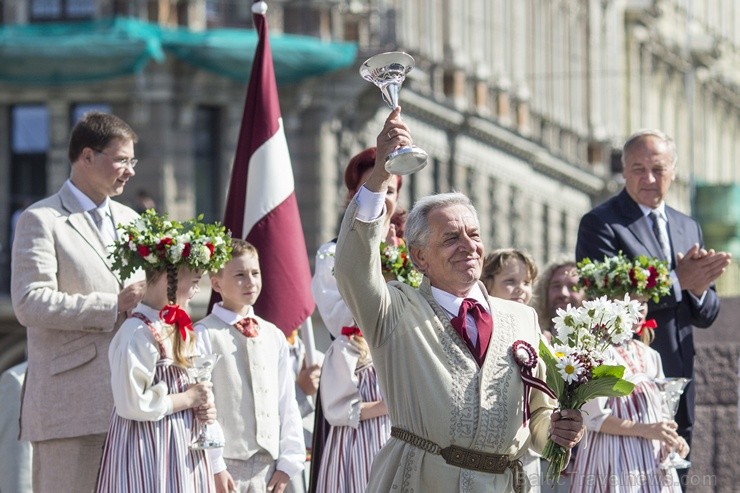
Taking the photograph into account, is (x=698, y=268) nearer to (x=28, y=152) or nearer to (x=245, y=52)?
(x=245, y=52)

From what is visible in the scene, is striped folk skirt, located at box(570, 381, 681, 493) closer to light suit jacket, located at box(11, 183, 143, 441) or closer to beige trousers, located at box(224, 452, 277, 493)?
beige trousers, located at box(224, 452, 277, 493)

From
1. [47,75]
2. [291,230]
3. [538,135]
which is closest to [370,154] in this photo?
[291,230]

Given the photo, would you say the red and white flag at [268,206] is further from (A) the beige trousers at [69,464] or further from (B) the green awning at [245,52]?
(B) the green awning at [245,52]

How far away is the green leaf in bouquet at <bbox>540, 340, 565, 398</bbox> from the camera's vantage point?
8.65m

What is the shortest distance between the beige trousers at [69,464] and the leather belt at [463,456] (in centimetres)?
209

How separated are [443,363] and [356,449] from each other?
85.5 inches

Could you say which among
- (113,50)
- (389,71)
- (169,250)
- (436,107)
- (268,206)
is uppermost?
(113,50)

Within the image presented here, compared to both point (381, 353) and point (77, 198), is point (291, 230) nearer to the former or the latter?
point (77, 198)

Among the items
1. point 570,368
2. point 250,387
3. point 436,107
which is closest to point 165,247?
point 250,387

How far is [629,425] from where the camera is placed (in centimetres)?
1069

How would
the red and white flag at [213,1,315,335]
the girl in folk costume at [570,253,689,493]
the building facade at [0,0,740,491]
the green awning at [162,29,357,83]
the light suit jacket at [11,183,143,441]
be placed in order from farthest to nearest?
the building facade at [0,0,740,491]
the green awning at [162,29,357,83]
the red and white flag at [213,1,315,335]
the girl in folk costume at [570,253,689,493]
the light suit jacket at [11,183,143,441]

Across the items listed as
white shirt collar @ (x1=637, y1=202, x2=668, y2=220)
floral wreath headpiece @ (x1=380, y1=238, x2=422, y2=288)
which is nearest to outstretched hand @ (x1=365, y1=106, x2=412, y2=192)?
floral wreath headpiece @ (x1=380, y1=238, x2=422, y2=288)

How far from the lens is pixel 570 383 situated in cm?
866

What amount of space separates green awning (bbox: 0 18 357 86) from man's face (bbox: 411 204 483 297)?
86.6ft
